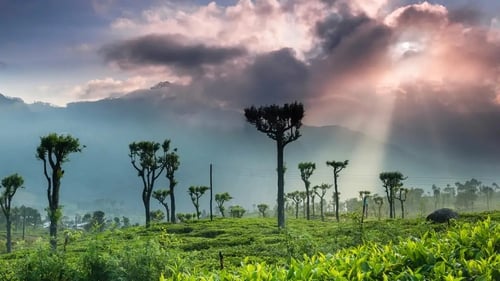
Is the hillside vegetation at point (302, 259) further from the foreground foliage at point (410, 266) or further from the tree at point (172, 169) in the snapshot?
the tree at point (172, 169)

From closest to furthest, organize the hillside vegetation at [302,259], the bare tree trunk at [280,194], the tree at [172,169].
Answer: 1. the hillside vegetation at [302,259]
2. the bare tree trunk at [280,194]
3. the tree at [172,169]

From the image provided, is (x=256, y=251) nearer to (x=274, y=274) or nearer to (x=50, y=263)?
(x=50, y=263)

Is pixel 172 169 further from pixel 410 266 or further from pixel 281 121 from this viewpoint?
pixel 410 266

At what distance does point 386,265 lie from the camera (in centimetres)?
499

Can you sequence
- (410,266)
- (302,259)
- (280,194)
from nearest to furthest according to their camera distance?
(410,266) → (302,259) → (280,194)

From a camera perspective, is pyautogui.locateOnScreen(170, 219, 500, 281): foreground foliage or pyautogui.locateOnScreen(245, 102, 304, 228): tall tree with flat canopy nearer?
pyautogui.locateOnScreen(170, 219, 500, 281): foreground foliage

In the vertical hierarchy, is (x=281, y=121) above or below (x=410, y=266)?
above

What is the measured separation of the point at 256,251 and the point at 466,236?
69.4 ft

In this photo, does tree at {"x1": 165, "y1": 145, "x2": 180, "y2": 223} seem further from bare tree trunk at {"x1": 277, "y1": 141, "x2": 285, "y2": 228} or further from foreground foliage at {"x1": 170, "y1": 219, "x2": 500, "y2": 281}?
foreground foliage at {"x1": 170, "y1": 219, "x2": 500, "y2": 281}

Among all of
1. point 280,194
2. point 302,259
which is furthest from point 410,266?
point 280,194

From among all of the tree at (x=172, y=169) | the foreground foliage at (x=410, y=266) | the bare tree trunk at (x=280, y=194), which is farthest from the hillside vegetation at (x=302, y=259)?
the tree at (x=172, y=169)

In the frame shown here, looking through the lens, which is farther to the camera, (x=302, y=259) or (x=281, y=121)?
(x=281, y=121)

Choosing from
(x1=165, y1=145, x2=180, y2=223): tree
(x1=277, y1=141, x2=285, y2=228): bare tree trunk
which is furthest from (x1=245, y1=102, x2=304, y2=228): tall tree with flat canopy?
(x1=165, y1=145, x2=180, y2=223): tree

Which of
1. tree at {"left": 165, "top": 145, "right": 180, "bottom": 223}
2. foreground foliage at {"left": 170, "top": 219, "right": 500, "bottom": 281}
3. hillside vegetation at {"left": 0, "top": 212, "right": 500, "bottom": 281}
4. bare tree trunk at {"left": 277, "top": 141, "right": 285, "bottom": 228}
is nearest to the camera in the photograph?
foreground foliage at {"left": 170, "top": 219, "right": 500, "bottom": 281}
